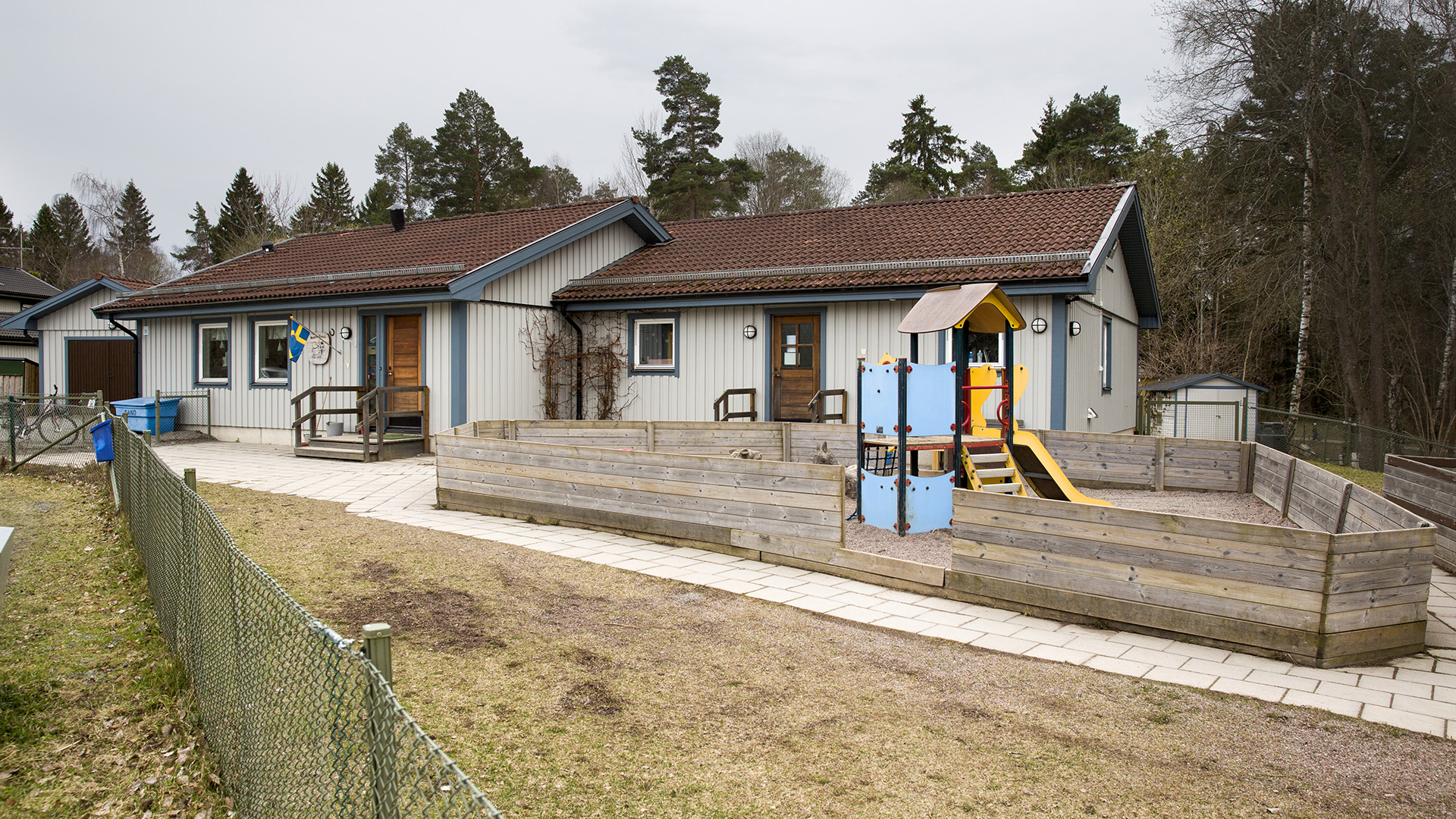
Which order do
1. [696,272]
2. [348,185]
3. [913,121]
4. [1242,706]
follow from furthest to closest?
[348,185]
[913,121]
[696,272]
[1242,706]

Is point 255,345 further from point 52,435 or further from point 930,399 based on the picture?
point 930,399

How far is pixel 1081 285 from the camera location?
1283cm

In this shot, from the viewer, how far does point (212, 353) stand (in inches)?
739

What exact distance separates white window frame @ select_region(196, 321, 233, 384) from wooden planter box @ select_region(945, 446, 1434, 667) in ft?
55.1

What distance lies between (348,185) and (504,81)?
20.4 meters

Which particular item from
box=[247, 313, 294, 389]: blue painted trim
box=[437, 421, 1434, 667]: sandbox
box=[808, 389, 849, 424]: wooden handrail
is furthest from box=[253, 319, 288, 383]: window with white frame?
box=[808, 389, 849, 424]: wooden handrail

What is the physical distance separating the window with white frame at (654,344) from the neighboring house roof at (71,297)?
13608 mm

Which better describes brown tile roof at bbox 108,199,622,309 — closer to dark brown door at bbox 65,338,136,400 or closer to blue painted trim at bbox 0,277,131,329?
blue painted trim at bbox 0,277,131,329

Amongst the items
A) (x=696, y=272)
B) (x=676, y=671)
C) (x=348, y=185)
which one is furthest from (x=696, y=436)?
(x=348, y=185)

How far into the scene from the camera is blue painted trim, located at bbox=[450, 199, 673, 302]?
14.9m

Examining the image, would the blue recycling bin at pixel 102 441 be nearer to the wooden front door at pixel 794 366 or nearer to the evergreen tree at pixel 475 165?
the wooden front door at pixel 794 366

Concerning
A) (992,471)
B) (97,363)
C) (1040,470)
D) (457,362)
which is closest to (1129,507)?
(1040,470)

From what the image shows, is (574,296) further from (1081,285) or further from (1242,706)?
(1242,706)

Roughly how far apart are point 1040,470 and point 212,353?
17.2 m
